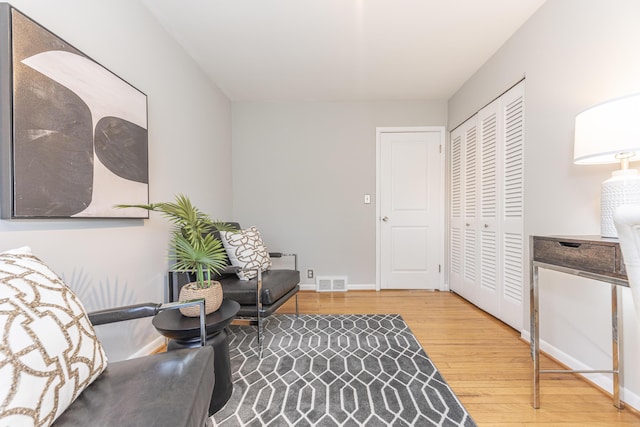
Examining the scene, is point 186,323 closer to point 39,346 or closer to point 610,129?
point 39,346

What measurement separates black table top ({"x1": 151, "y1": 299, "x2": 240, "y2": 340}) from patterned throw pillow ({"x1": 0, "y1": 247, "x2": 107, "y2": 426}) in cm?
37

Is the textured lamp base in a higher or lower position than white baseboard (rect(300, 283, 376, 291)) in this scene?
higher

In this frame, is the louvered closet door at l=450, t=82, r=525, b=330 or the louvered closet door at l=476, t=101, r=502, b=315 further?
the louvered closet door at l=476, t=101, r=502, b=315

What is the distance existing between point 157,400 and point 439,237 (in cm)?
319

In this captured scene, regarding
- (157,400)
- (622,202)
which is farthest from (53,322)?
(622,202)

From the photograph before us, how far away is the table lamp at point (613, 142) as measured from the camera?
0.99 meters

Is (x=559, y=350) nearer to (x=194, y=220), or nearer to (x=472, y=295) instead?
(x=472, y=295)

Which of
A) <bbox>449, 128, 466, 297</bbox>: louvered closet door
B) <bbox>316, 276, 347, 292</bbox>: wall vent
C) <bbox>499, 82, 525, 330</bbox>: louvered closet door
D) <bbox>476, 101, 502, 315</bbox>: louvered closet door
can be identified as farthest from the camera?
<bbox>316, 276, 347, 292</bbox>: wall vent

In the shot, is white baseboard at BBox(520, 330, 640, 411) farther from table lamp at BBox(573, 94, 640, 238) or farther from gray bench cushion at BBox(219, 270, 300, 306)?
gray bench cushion at BBox(219, 270, 300, 306)

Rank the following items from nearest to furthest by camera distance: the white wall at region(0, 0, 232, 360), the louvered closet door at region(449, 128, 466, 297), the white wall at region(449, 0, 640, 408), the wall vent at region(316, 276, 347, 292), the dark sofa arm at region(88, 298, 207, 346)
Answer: the dark sofa arm at region(88, 298, 207, 346) → the white wall at region(0, 0, 232, 360) → the white wall at region(449, 0, 640, 408) → the louvered closet door at region(449, 128, 466, 297) → the wall vent at region(316, 276, 347, 292)

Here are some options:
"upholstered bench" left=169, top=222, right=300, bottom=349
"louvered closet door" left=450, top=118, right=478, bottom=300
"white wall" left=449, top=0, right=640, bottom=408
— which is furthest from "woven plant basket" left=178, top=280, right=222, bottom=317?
"louvered closet door" left=450, top=118, right=478, bottom=300

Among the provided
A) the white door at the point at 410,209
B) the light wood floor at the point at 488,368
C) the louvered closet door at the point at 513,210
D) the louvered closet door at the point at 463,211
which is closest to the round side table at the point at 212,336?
the light wood floor at the point at 488,368

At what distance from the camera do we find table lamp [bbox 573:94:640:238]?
0.99 meters

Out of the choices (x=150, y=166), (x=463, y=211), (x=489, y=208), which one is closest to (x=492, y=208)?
(x=489, y=208)
